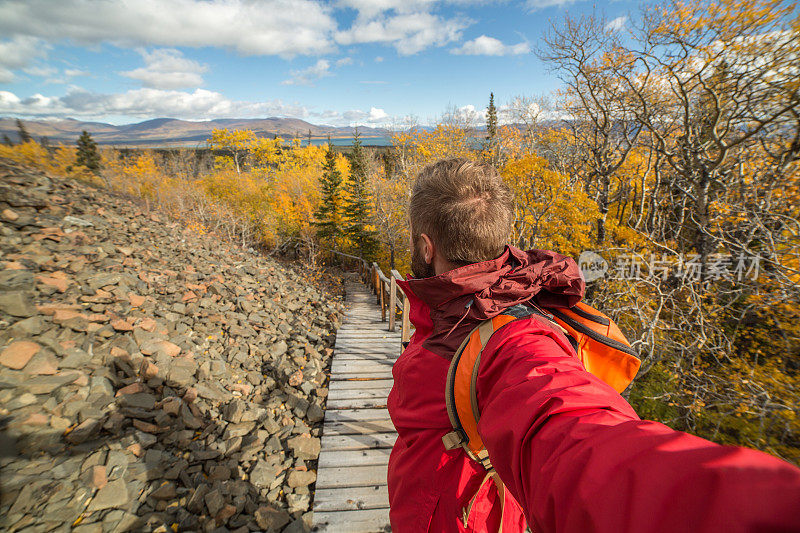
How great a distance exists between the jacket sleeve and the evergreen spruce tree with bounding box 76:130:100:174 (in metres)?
42.3

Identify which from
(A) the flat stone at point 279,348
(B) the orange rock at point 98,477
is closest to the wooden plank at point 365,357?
(A) the flat stone at point 279,348

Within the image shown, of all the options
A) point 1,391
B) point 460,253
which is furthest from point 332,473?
point 1,391

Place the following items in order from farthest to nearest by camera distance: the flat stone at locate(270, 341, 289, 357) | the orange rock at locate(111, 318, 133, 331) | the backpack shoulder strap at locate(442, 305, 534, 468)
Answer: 1. the flat stone at locate(270, 341, 289, 357)
2. the orange rock at locate(111, 318, 133, 331)
3. the backpack shoulder strap at locate(442, 305, 534, 468)

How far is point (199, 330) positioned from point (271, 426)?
2.31 metres

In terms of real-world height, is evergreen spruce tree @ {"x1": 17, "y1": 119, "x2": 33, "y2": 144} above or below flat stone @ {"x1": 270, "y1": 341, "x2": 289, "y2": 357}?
above

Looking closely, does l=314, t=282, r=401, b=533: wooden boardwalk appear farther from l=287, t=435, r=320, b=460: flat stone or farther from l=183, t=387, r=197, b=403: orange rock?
l=183, t=387, r=197, b=403: orange rock

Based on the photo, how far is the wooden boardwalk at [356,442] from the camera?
8.70ft

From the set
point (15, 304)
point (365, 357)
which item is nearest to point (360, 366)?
point (365, 357)

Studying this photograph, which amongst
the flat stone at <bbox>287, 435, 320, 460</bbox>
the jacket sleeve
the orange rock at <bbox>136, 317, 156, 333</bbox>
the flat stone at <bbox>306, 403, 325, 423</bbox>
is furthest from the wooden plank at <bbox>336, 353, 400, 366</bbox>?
the jacket sleeve

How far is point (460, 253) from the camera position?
1.19 metres

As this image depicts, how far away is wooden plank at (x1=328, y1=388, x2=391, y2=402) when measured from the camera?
416 centimetres

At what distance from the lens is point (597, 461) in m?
0.59

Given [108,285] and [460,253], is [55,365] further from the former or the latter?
[460,253]

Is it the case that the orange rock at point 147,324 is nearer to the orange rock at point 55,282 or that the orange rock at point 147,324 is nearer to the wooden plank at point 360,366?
the orange rock at point 55,282
